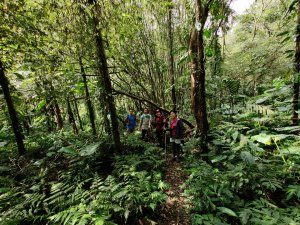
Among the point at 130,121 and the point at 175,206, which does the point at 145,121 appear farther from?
the point at 175,206

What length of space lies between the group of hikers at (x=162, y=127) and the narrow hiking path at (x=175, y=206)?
1.03 metres

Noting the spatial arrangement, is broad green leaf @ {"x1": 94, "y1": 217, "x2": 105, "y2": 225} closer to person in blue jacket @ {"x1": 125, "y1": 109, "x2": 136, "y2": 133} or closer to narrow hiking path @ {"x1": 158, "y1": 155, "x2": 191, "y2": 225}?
narrow hiking path @ {"x1": 158, "y1": 155, "x2": 191, "y2": 225}

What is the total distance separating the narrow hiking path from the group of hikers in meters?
1.03

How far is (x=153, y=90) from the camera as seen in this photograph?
7.68 metres

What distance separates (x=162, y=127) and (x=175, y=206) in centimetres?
348

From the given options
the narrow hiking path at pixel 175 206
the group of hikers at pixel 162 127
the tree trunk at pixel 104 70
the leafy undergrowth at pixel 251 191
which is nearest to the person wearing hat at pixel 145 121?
the group of hikers at pixel 162 127

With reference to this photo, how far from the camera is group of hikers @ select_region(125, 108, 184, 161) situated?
543 centimetres

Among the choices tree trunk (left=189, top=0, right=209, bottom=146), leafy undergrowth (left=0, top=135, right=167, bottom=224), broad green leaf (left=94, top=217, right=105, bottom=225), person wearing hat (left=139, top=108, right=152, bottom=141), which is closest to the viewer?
broad green leaf (left=94, top=217, right=105, bottom=225)

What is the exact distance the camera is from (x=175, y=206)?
137 inches

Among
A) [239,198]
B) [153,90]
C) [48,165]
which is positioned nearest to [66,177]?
[48,165]

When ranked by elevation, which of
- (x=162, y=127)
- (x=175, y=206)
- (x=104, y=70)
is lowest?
(x=175, y=206)

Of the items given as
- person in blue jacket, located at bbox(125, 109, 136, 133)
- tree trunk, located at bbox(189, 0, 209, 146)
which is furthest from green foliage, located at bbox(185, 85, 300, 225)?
person in blue jacket, located at bbox(125, 109, 136, 133)

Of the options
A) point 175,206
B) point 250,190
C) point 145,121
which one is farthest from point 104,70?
point 250,190

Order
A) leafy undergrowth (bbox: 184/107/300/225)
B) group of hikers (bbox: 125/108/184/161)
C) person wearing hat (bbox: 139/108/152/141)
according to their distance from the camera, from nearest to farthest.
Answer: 1. leafy undergrowth (bbox: 184/107/300/225)
2. group of hikers (bbox: 125/108/184/161)
3. person wearing hat (bbox: 139/108/152/141)
